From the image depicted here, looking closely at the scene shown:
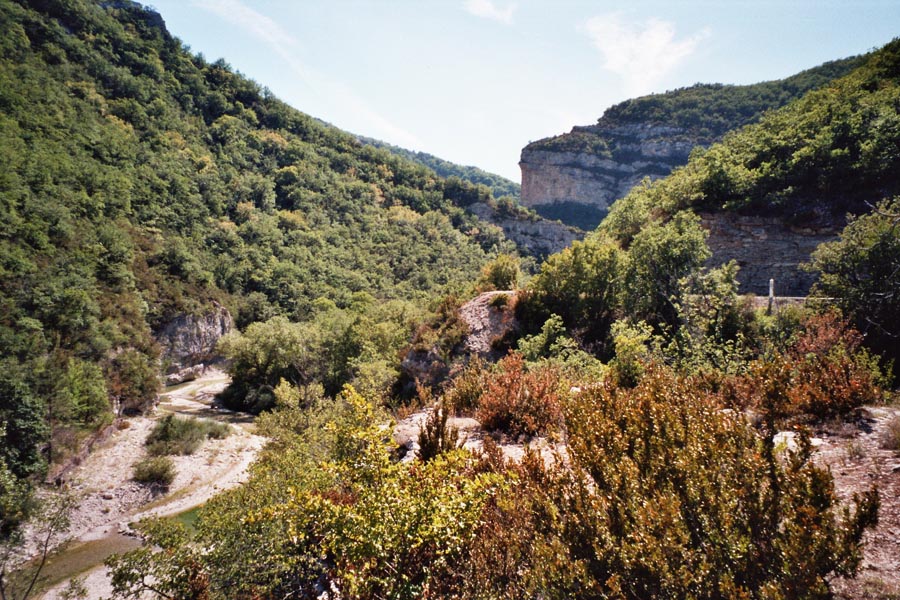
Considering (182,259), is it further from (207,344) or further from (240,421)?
(240,421)

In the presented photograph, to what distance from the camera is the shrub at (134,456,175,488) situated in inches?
883

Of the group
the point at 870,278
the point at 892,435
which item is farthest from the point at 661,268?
the point at 892,435

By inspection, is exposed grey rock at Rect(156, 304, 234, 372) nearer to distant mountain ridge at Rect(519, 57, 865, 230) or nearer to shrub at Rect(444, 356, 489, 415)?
shrub at Rect(444, 356, 489, 415)

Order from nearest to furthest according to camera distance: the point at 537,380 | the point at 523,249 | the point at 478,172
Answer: the point at 537,380
the point at 523,249
the point at 478,172

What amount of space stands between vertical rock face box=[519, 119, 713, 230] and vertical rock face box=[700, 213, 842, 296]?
83564mm

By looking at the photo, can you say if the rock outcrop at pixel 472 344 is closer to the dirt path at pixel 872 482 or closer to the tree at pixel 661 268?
the tree at pixel 661 268

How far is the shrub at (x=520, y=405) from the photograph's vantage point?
23.5ft

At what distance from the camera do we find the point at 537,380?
8.02 meters

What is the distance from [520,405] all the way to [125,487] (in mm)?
26486

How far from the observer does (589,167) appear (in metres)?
99.8

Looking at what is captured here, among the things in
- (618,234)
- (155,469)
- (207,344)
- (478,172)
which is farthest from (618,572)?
(478,172)

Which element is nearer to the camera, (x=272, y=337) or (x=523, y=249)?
(x=272, y=337)

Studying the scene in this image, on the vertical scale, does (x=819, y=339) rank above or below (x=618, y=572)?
above

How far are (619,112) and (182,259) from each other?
10966cm
